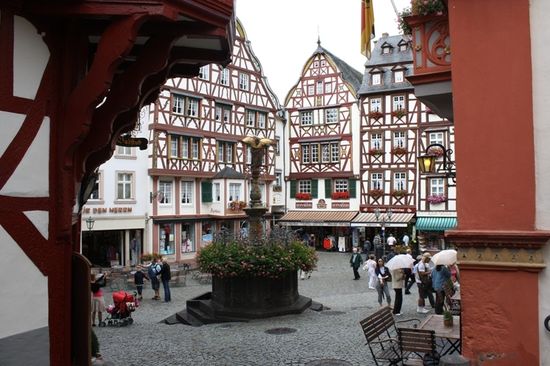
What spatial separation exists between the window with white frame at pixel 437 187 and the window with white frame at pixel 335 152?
7.20m

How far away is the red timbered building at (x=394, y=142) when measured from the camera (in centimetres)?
3547

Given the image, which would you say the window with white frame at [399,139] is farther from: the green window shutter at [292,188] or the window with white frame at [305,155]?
the green window shutter at [292,188]

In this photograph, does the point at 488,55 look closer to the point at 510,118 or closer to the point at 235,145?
the point at 510,118

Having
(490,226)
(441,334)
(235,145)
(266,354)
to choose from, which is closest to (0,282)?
(490,226)

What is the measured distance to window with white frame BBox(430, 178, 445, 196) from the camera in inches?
1377

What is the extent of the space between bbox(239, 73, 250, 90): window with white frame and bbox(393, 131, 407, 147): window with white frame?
10.9 m

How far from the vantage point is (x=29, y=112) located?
390cm

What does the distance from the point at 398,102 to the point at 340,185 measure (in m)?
7.30

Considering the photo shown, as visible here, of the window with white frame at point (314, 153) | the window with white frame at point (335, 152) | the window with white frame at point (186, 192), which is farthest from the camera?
the window with white frame at point (314, 153)

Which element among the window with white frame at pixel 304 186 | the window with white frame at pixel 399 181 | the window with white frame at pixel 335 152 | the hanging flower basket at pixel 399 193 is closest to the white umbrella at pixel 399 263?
the hanging flower basket at pixel 399 193

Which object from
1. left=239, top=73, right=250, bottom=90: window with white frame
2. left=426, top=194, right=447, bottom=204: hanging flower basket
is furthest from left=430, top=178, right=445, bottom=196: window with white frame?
left=239, top=73, right=250, bottom=90: window with white frame

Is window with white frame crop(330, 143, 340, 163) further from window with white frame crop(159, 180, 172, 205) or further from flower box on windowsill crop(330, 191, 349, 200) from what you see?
window with white frame crop(159, 180, 172, 205)

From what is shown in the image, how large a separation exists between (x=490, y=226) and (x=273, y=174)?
116ft

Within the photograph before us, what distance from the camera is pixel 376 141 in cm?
3784
